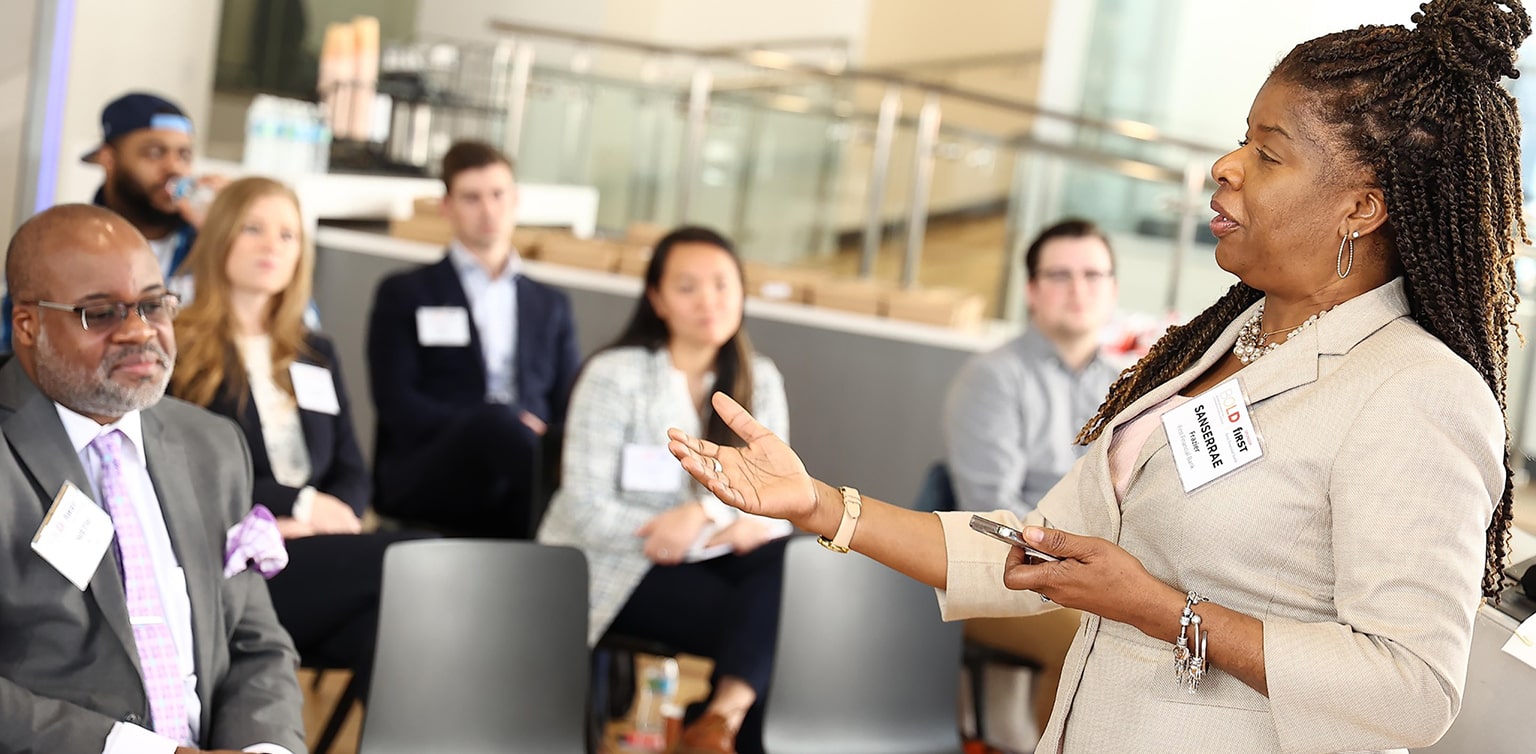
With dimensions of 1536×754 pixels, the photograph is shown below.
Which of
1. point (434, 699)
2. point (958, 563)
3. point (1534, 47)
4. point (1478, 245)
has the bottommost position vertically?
point (434, 699)

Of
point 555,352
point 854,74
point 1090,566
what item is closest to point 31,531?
point 1090,566

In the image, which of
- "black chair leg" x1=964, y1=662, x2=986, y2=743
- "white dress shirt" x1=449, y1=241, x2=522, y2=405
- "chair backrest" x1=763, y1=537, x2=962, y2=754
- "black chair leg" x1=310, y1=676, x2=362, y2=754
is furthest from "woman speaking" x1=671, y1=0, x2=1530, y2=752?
"white dress shirt" x1=449, y1=241, x2=522, y2=405

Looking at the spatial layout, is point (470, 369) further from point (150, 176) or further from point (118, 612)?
point (118, 612)

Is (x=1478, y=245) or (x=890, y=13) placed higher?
(x=890, y=13)

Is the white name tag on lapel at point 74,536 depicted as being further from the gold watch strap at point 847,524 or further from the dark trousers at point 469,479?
the dark trousers at point 469,479

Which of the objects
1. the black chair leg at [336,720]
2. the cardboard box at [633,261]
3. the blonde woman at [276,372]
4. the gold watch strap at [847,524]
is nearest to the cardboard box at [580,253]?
the cardboard box at [633,261]

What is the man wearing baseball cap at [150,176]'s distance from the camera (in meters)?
4.02

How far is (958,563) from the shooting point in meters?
1.56

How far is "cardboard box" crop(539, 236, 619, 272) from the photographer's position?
5.58 metres

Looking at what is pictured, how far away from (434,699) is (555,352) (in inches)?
88.4

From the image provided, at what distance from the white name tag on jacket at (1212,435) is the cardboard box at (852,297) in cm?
380

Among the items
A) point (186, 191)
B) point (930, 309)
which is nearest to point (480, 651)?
point (186, 191)

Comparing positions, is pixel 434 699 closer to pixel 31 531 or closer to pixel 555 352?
pixel 31 531

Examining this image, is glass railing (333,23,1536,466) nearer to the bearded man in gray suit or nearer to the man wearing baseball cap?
the man wearing baseball cap
